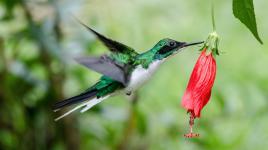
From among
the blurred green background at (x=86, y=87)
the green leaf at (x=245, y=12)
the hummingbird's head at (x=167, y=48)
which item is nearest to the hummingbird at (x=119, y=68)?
the hummingbird's head at (x=167, y=48)

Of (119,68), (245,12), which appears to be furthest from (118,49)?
(245,12)

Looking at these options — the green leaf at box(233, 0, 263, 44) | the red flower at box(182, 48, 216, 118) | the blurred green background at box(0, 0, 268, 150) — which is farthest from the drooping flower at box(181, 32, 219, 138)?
the blurred green background at box(0, 0, 268, 150)

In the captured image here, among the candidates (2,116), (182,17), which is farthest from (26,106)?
(182,17)

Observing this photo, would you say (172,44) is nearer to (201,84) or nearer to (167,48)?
(167,48)

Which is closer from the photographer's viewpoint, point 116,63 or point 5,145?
point 116,63

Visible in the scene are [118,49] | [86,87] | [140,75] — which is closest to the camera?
[140,75]

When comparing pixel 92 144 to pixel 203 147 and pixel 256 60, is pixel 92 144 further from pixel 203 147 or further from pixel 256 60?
pixel 256 60
